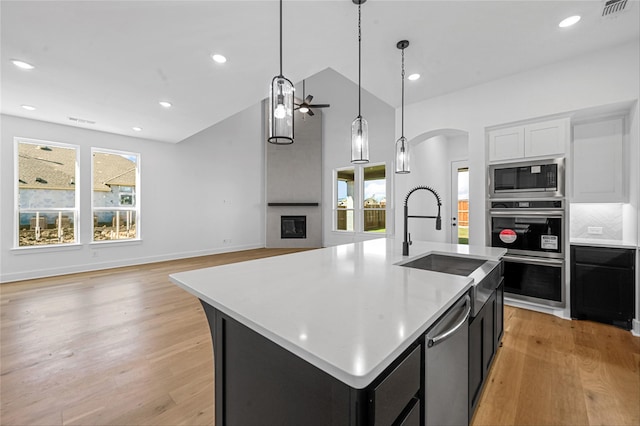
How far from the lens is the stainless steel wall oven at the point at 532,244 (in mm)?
3062

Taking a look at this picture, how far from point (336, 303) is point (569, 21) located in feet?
11.1

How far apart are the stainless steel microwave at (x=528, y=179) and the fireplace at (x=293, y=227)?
5352 millimetres

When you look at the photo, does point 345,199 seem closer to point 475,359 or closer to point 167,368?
point 167,368

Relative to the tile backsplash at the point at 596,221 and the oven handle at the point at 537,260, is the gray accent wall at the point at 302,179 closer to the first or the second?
the oven handle at the point at 537,260

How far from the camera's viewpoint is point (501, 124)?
11.4 feet

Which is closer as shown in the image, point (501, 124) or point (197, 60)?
point (197, 60)

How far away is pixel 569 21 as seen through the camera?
2.46 m

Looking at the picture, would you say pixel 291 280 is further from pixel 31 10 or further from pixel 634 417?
pixel 31 10

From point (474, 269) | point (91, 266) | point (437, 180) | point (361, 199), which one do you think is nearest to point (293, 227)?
point (361, 199)

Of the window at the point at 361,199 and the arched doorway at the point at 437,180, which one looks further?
the window at the point at 361,199

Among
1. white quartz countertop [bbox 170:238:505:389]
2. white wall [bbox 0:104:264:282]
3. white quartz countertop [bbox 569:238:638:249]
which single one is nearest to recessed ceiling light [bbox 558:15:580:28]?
white quartz countertop [bbox 569:238:638:249]

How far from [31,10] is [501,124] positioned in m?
4.86

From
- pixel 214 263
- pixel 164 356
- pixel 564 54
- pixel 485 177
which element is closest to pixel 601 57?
pixel 564 54

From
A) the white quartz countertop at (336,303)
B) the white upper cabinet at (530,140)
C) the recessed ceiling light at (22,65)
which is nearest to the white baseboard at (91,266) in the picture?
the recessed ceiling light at (22,65)
